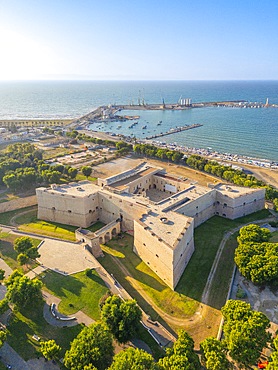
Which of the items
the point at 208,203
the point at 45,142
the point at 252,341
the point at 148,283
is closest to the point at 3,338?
the point at 148,283

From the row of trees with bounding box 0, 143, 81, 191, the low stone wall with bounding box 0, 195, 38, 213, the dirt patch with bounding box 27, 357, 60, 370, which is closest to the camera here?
the dirt patch with bounding box 27, 357, 60, 370

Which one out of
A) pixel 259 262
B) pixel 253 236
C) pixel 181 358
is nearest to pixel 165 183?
pixel 253 236

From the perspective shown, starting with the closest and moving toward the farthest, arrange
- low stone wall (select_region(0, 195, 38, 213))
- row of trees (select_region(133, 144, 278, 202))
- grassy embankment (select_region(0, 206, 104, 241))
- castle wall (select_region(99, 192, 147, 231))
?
castle wall (select_region(99, 192, 147, 231)), grassy embankment (select_region(0, 206, 104, 241)), low stone wall (select_region(0, 195, 38, 213)), row of trees (select_region(133, 144, 278, 202))

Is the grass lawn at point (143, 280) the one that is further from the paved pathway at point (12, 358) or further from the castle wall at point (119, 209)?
the paved pathway at point (12, 358)

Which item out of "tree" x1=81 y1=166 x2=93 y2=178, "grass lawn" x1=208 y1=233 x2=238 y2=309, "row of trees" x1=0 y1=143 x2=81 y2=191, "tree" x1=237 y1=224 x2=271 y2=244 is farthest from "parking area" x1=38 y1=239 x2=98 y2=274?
"tree" x1=81 y1=166 x2=93 y2=178

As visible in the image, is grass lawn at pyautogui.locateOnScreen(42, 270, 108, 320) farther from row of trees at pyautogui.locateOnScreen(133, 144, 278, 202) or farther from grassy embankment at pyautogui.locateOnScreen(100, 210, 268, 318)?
row of trees at pyautogui.locateOnScreen(133, 144, 278, 202)

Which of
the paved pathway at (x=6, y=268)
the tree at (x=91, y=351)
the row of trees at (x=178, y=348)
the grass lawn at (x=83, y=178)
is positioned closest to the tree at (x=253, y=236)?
the row of trees at (x=178, y=348)
